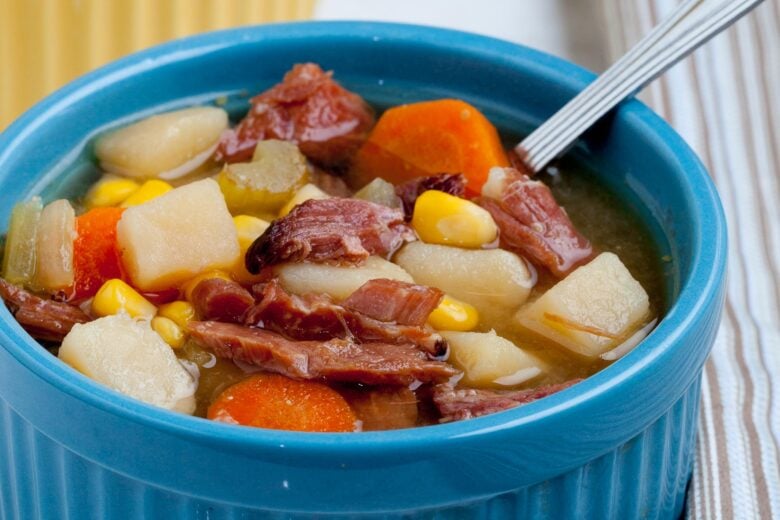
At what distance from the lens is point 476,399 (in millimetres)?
1906

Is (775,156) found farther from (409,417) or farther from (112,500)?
(112,500)

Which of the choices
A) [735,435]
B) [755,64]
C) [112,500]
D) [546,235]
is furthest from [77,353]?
[755,64]

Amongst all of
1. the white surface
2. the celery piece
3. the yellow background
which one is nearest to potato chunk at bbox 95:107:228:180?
the celery piece

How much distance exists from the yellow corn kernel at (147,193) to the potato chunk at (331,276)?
1.11ft

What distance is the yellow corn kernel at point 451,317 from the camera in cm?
210

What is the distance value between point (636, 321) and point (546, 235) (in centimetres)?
26

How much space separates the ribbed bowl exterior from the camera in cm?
182

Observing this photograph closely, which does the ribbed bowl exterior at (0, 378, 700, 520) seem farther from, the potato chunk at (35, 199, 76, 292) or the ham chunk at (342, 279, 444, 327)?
the ham chunk at (342, 279, 444, 327)

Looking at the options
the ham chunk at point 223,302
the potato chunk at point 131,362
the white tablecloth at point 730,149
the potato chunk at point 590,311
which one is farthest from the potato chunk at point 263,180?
the white tablecloth at point 730,149

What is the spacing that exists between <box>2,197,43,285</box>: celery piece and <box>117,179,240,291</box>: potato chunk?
0.16m

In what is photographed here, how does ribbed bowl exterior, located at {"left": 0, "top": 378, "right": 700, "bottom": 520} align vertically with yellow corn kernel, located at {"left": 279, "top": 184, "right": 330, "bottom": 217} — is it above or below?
below

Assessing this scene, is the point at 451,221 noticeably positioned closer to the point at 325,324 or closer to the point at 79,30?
the point at 325,324

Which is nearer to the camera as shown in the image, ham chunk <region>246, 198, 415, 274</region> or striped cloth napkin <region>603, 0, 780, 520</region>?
ham chunk <region>246, 198, 415, 274</region>

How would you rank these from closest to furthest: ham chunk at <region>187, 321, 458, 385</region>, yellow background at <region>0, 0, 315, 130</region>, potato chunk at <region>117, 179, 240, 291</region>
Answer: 1. ham chunk at <region>187, 321, 458, 385</region>
2. potato chunk at <region>117, 179, 240, 291</region>
3. yellow background at <region>0, 0, 315, 130</region>
